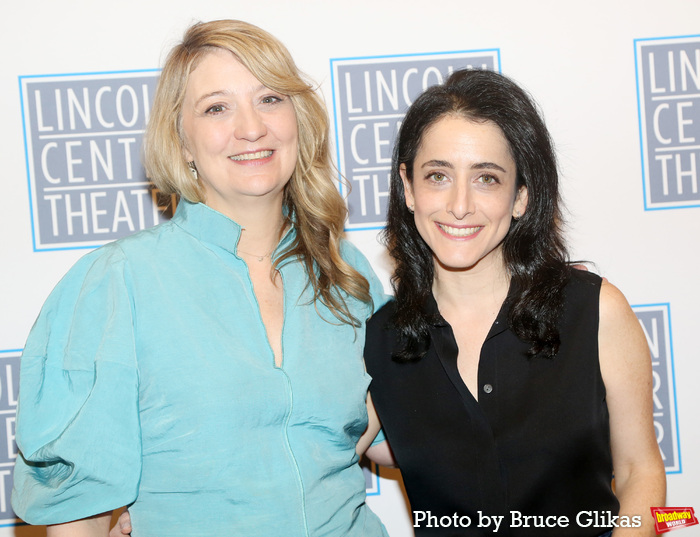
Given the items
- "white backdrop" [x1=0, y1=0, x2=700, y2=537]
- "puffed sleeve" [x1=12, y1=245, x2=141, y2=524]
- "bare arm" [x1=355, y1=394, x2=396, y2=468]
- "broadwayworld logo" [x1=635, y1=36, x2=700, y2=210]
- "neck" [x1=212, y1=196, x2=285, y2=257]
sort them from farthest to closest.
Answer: "broadwayworld logo" [x1=635, y1=36, x2=700, y2=210], "white backdrop" [x1=0, y1=0, x2=700, y2=537], "bare arm" [x1=355, y1=394, x2=396, y2=468], "neck" [x1=212, y1=196, x2=285, y2=257], "puffed sleeve" [x1=12, y1=245, x2=141, y2=524]

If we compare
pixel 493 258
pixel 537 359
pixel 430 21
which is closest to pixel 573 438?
pixel 537 359

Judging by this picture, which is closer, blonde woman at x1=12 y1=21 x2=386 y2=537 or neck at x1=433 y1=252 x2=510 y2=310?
blonde woman at x1=12 y1=21 x2=386 y2=537

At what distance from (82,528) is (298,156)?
1.10 metres

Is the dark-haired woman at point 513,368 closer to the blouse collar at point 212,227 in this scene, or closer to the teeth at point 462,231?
the teeth at point 462,231

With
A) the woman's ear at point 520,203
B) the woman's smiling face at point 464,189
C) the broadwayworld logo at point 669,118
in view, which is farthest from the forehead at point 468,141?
the broadwayworld logo at point 669,118

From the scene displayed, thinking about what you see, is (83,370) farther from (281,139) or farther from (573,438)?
(573,438)

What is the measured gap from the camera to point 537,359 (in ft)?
5.70

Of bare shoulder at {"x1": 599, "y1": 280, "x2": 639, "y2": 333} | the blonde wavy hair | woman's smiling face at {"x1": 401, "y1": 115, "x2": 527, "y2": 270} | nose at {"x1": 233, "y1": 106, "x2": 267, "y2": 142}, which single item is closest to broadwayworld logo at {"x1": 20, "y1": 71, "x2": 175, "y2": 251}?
the blonde wavy hair

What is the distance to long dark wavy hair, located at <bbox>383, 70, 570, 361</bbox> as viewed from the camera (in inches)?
68.5

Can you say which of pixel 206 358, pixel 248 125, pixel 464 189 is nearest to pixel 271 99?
pixel 248 125

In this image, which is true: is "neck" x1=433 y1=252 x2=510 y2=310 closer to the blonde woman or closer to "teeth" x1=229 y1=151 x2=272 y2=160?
the blonde woman

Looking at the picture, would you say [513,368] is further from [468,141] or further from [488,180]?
[468,141]

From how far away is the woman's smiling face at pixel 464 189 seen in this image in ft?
5.58

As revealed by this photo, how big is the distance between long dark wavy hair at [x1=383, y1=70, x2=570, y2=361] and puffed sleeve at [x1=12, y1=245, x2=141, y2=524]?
0.74m
